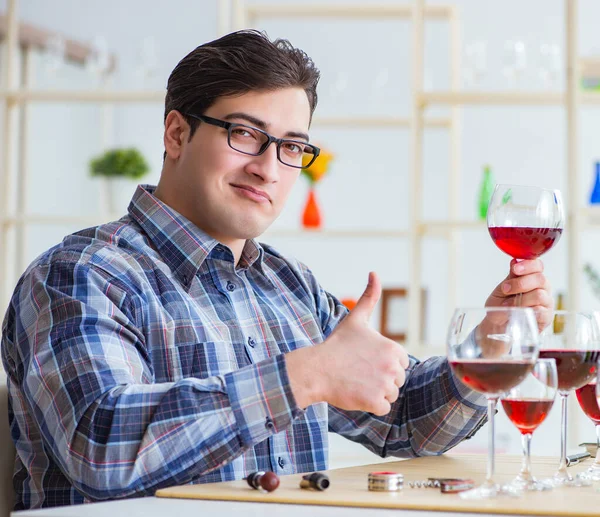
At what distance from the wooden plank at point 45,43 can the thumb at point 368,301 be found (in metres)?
3.75

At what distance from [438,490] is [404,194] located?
3591 mm

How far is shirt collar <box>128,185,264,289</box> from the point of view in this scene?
5.30ft

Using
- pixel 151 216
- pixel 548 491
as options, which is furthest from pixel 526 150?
pixel 548 491

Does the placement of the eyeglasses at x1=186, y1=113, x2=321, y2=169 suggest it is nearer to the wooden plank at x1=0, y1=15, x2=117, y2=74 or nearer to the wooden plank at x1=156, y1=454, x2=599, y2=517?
the wooden plank at x1=156, y1=454, x2=599, y2=517

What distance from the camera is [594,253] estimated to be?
4.45 meters

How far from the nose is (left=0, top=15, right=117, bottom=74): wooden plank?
3252 mm

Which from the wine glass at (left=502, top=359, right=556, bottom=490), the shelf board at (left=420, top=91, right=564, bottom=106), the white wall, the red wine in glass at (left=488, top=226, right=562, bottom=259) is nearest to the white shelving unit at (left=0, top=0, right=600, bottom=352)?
the shelf board at (left=420, top=91, right=564, bottom=106)

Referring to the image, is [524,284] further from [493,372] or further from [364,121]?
[364,121]

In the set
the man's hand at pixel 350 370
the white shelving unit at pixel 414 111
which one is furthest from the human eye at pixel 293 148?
the white shelving unit at pixel 414 111

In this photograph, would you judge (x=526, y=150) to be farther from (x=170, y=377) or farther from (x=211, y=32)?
(x=170, y=377)

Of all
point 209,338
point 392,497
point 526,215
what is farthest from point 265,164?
point 392,497

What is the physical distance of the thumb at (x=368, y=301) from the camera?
3.97 ft

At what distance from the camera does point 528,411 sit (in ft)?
3.68

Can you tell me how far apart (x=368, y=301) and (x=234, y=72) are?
63cm
